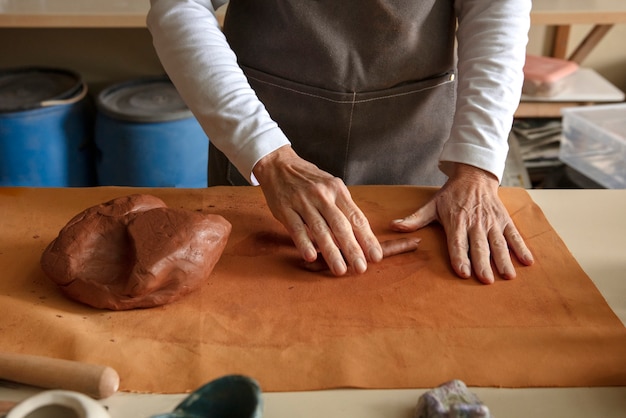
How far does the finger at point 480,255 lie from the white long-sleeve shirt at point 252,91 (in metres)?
0.17

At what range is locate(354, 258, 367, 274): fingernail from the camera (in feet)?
3.82

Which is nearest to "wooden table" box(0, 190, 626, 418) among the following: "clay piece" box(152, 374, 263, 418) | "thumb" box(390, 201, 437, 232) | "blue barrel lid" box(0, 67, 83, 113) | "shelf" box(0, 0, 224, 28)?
"clay piece" box(152, 374, 263, 418)

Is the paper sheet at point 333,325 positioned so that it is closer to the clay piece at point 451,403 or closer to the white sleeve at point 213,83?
the clay piece at point 451,403

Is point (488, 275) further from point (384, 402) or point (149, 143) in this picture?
point (149, 143)

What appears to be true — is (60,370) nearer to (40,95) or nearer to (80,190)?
(80,190)

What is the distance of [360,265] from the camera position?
1163mm

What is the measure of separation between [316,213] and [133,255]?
33 cm

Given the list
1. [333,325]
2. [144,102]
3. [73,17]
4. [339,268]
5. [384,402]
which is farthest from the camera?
[144,102]

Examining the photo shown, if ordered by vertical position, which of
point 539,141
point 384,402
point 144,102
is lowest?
point 539,141

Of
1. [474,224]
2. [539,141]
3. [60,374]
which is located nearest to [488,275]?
[474,224]

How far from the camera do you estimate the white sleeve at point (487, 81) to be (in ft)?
4.46

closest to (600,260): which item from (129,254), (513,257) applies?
(513,257)

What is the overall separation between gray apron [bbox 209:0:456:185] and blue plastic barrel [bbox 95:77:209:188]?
3.34 ft

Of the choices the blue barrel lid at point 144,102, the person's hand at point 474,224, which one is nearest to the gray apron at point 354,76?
the person's hand at point 474,224
